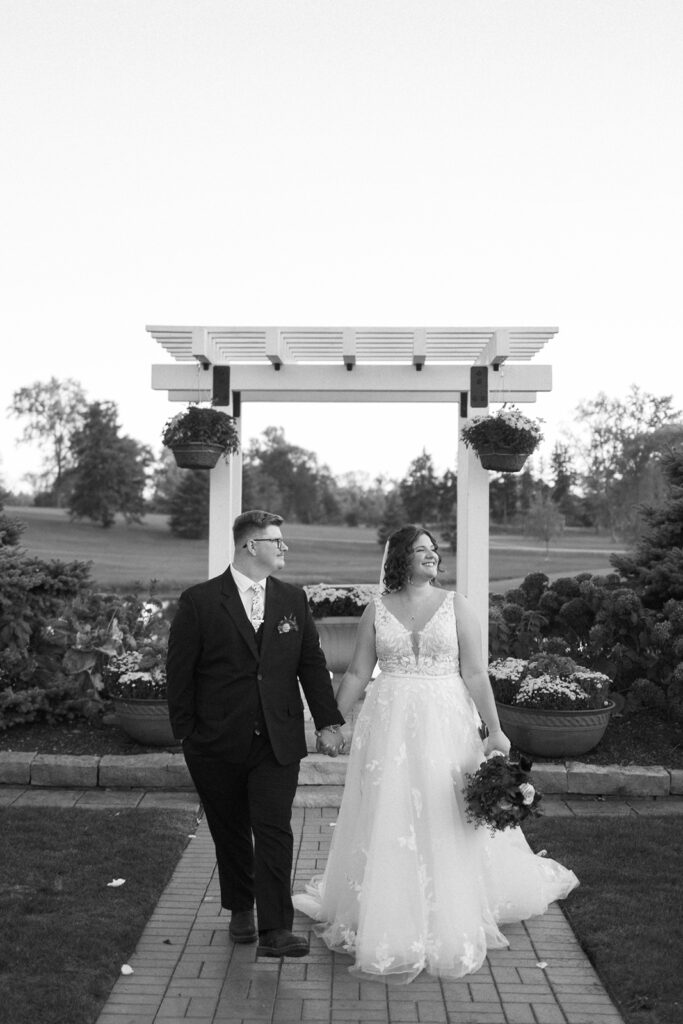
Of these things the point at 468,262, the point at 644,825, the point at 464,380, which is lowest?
the point at 644,825

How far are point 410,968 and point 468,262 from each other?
510 inches

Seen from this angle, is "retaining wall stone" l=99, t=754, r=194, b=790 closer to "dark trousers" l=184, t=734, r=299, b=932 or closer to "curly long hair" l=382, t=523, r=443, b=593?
"dark trousers" l=184, t=734, r=299, b=932

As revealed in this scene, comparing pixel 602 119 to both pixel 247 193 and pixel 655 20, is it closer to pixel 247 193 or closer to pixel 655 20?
pixel 655 20

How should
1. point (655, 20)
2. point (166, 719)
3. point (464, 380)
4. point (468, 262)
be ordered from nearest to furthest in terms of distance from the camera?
point (166, 719), point (464, 380), point (655, 20), point (468, 262)

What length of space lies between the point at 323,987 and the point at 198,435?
4708 mm

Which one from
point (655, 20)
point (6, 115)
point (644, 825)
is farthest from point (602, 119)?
point (644, 825)

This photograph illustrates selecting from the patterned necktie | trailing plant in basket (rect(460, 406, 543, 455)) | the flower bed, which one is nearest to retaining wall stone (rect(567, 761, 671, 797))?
trailing plant in basket (rect(460, 406, 543, 455))

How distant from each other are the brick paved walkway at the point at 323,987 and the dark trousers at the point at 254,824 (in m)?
0.22

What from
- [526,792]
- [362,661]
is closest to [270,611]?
[362,661]

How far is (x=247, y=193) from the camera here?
1389 centimetres

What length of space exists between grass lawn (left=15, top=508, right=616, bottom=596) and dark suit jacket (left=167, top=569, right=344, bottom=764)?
1014 inches

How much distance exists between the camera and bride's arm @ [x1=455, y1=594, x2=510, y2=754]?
4.49m

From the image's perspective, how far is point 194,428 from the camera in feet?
25.5

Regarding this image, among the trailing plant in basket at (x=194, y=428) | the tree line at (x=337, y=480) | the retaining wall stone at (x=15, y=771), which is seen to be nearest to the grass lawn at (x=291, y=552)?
the tree line at (x=337, y=480)
